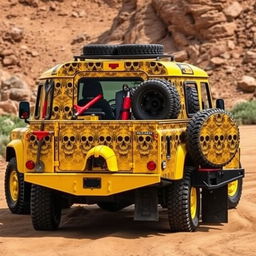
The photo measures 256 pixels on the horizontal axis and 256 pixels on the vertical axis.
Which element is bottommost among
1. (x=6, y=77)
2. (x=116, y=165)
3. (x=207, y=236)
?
(x=207, y=236)

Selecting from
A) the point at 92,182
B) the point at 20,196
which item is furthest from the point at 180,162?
the point at 20,196

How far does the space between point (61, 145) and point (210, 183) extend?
1927mm

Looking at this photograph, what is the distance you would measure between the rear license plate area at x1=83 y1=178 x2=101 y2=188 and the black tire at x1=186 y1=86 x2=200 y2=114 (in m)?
1.86

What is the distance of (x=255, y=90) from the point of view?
37469 millimetres

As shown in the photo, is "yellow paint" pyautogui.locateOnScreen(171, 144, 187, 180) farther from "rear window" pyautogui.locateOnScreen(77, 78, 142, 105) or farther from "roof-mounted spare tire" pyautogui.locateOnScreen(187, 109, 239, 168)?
"rear window" pyautogui.locateOnScreen(77, 78, 142, 105)

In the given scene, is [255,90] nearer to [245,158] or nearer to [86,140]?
[245,158]

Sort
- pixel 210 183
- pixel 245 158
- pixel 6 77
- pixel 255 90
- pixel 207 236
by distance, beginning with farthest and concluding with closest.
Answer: pixel 6 77, pixel 255 90, pixel 245 158, pixel 210 183, pixel 207 236

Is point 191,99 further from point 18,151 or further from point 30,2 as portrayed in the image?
point 30,2

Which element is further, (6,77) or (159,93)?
(6,77)

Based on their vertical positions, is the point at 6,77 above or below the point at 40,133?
above

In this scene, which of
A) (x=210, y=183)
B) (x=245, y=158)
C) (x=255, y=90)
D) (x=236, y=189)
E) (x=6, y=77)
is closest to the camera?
(x=210, y=183)

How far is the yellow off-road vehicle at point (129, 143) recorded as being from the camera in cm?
1168

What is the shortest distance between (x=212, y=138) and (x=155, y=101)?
2.68ft

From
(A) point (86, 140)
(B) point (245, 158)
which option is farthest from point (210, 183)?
(B) point (245, 158)
